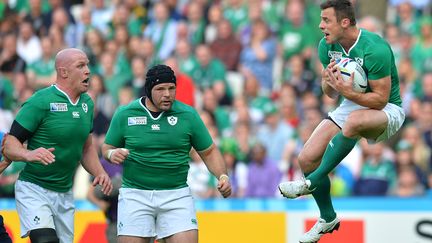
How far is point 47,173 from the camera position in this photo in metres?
12.0

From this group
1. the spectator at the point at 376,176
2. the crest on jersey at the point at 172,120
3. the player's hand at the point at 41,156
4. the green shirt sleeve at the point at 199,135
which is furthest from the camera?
the spectator at the point at 376,176

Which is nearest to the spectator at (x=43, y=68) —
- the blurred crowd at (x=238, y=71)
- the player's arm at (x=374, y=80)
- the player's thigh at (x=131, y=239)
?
the blurred crowd at (x=238, y=71)

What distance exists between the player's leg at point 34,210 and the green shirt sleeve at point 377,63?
3.41 meters

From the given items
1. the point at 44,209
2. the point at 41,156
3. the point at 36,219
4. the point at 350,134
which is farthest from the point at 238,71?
the point at 41,156

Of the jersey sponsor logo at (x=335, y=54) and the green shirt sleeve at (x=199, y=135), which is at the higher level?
the jersey sponsor logo at (x=335, y=54)

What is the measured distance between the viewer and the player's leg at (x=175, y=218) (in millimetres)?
11898

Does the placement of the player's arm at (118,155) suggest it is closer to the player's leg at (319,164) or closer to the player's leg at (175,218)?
the player's leg at (175,218)

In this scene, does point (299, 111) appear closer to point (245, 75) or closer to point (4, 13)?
point (245, 75)

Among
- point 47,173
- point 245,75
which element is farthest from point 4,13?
point 47,173

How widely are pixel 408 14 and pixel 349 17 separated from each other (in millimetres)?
7676

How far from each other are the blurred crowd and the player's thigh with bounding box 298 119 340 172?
394 centimetres

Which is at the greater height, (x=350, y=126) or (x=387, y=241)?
(x=350, y=126)

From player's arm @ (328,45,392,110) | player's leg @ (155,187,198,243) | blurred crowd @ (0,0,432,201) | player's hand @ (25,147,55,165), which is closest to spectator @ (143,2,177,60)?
blurred crowd @ (0,0,432,201)

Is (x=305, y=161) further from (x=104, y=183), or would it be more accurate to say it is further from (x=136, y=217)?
(x=104, y=183)
